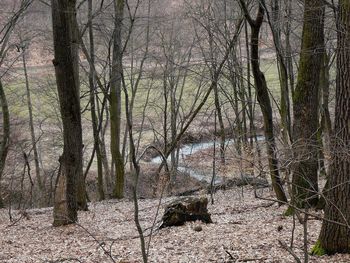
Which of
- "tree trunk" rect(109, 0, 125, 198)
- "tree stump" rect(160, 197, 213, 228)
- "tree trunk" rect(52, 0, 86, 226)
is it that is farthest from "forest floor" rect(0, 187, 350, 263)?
"tree trunk" rect(109, 0, 125, 198)

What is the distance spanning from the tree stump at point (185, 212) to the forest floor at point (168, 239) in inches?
7.6

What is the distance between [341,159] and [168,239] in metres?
3.63

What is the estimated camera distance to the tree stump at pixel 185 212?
969 cm

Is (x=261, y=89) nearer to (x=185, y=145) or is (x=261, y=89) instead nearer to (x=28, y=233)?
(x=28, y=233)

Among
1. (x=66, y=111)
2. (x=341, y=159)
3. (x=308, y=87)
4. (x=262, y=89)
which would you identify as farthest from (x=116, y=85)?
(x=341, y=159)

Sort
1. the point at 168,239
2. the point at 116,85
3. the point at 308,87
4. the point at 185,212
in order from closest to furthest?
A: 1. the point at 168,239
2. the point at 308,87
3. the point at 185,212
4. the point at 116,85

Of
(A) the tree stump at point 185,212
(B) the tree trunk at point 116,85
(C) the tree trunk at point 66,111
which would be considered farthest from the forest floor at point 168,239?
(B) the tree trunk at point 116,85

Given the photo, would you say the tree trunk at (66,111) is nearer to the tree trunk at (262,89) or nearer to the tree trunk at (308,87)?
the tree trunk at (262,89)

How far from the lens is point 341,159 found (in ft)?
20.1

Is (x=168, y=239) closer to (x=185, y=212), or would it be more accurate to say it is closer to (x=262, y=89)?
(x=185, y=212)

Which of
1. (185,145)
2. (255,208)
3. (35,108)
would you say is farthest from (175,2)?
(255,208)

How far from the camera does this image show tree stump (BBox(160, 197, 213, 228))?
381 inches

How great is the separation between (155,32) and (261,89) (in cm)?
1436

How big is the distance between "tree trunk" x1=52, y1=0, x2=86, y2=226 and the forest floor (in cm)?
59
